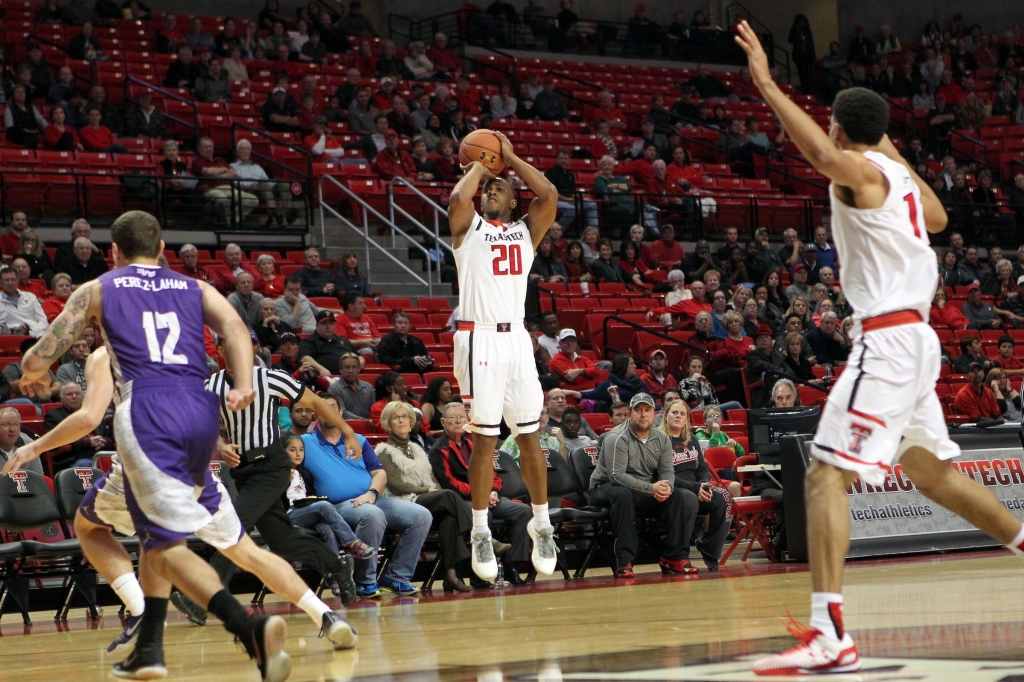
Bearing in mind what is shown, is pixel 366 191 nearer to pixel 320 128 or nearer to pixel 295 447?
pixel 320 128

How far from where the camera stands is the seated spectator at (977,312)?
1878 centimetres

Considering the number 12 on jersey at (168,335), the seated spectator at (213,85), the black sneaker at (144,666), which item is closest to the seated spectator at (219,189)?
the seated spectator at (213,85)

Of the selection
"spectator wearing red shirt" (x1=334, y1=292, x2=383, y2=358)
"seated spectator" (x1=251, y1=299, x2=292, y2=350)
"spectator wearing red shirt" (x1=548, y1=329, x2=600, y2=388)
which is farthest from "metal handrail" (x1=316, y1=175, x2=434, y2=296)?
"seated spectator" (x1=251, y1=299, x2=292, y2=350)

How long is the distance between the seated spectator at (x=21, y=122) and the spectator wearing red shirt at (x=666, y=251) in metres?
8.50

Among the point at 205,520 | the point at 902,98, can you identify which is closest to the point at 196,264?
the point at 205,520

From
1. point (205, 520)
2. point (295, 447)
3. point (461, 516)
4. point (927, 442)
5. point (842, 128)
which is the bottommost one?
point (461, 516)

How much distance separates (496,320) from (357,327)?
703 cm

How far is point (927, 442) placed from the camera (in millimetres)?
4805

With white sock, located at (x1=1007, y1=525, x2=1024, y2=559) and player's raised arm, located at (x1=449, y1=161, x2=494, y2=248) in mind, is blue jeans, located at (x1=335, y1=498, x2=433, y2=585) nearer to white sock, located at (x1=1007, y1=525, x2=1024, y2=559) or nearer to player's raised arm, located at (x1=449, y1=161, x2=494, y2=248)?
player's raised arm, located at (x1=449, y1=161, x2=494, y2=248)

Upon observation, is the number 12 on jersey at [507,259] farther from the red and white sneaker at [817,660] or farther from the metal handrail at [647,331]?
the metal handrail at [647,331]

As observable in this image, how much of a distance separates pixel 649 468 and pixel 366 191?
8461 mm

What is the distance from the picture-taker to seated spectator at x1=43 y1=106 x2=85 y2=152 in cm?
1642

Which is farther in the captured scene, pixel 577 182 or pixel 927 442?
pixel 577 182

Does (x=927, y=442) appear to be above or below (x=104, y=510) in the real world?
above
